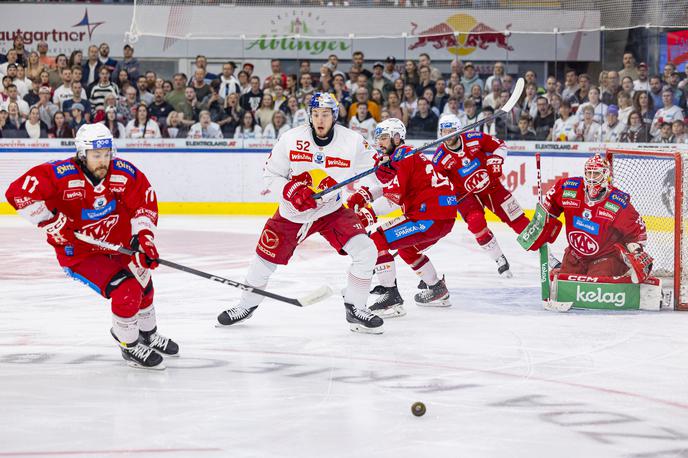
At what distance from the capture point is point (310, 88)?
447 inches

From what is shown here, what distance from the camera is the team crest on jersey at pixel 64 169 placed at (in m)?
4.36

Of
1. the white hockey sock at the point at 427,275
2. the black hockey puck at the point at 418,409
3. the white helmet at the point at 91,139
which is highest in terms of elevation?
the white helmet at the point at 91,139

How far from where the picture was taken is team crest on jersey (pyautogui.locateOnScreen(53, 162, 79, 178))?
14.3ft

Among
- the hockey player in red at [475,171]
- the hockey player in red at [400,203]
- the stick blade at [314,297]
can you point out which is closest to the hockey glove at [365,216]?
the hockey player in red at [400,203]

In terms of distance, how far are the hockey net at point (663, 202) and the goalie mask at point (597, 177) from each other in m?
0.43

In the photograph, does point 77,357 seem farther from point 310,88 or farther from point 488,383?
point 310,88

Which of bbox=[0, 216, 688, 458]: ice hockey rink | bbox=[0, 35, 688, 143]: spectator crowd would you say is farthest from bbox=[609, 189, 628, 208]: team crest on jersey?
bbox=[0, 35, 688, 143]: spectator crowd

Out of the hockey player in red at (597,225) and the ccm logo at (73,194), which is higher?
the ccm logo at (73,194)

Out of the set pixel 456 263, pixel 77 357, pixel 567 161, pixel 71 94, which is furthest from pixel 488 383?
pixel 71 94

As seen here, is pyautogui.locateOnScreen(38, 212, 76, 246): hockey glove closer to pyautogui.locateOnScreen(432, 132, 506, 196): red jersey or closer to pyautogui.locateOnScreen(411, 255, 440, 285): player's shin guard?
pyautogui.locateOnScreen(411, 255, 440, 285): player's shin guard

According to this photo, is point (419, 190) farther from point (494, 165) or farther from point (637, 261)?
point (494, 165)

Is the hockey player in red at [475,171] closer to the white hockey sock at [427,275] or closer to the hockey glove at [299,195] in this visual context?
the white hockey sock at [427,275]

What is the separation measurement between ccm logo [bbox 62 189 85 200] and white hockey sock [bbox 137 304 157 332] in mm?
597

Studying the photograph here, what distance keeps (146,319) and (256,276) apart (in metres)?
0.92
